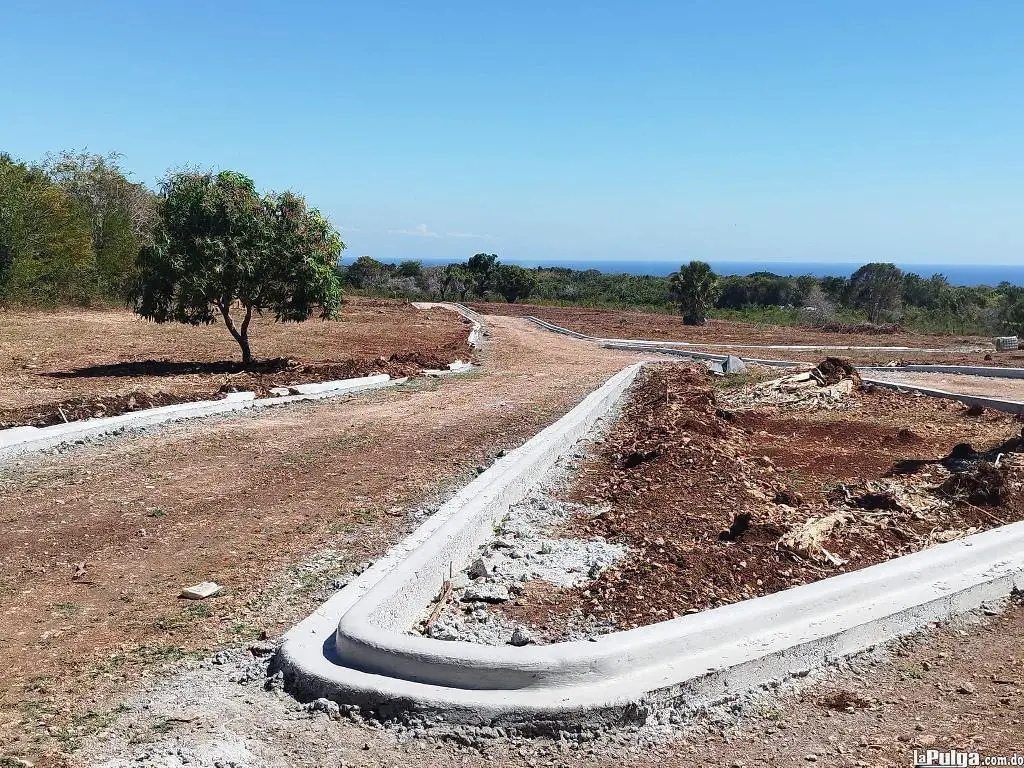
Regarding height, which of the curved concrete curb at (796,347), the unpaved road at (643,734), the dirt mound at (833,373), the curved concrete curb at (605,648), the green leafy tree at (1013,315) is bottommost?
the unpaved road at (643,734)

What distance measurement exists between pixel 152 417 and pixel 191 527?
4.40 meters

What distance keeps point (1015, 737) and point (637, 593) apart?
6.68 feet

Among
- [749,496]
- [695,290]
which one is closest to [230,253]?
[749,496]

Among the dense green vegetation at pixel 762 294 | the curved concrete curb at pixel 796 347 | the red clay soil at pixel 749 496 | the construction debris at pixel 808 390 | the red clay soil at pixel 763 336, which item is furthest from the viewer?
the dense green vegetation at pixel 762 294

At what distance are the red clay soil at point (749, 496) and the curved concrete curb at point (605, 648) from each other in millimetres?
486

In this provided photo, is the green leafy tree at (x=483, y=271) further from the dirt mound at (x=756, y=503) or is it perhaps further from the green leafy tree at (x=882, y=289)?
the dirt mound at (x=756, y=503)

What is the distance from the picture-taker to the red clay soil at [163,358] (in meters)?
12.2

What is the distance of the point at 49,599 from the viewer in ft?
16.8

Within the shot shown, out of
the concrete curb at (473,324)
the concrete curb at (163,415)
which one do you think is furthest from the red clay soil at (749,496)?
the concrete curb at (473,324)

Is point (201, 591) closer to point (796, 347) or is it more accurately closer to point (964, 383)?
point (964, 383)

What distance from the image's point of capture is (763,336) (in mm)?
29828

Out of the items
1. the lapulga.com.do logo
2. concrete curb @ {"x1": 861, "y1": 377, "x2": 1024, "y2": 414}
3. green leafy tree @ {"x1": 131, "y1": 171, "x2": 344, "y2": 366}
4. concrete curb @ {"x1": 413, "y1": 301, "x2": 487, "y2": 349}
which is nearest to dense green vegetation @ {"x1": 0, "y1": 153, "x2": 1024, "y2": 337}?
green leafy tree @ {"x1": 131, "y1": 171, "x2": 344, "y2": 366}

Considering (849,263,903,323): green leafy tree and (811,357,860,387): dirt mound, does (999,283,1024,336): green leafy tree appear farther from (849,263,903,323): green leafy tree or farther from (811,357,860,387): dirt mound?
(811,357,860,387): dirt mound

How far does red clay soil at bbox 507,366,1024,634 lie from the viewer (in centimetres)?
521
